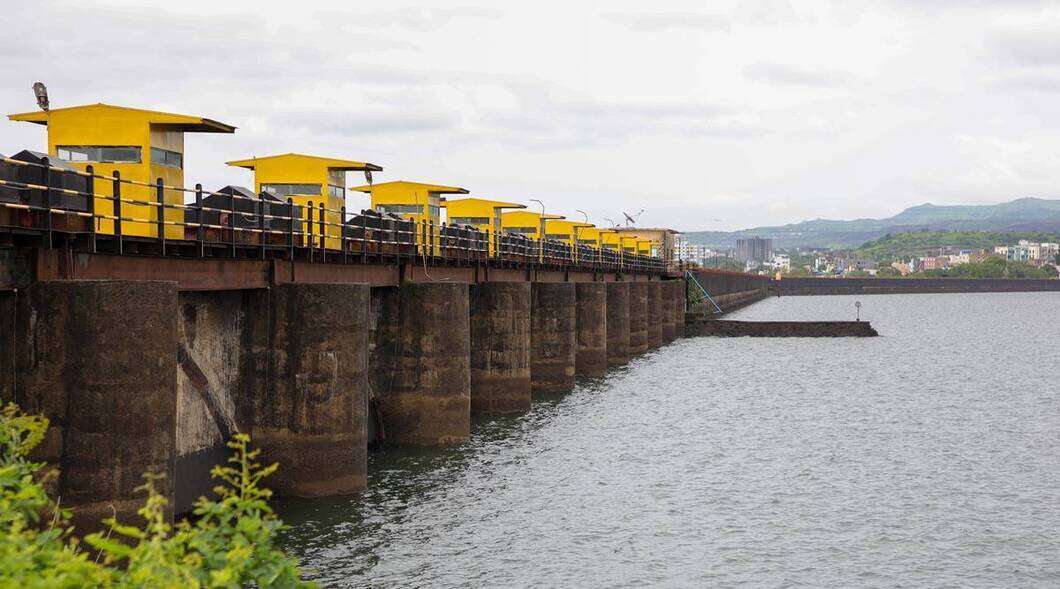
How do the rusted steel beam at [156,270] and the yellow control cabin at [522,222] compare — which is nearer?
the rusted steel beam at [156,270]

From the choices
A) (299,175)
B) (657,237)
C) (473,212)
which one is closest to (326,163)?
(299,175)

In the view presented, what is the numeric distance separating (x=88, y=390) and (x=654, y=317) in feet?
229

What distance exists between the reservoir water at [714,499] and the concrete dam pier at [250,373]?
139 centimetres

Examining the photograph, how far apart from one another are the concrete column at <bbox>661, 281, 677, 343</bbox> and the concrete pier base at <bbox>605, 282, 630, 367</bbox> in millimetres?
20204

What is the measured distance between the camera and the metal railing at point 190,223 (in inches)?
679

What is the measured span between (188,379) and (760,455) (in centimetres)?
2056

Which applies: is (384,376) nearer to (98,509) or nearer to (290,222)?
(290,222)

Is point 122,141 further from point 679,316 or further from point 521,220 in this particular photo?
point 679,316

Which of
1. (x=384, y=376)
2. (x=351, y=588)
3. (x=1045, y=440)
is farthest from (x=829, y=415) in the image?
(x=351, y=588)

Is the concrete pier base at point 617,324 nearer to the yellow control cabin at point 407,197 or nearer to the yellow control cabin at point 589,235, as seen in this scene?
the yellow control cabin at point 407,197

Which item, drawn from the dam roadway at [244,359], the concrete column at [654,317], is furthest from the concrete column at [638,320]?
the dam roadway at [244,359]

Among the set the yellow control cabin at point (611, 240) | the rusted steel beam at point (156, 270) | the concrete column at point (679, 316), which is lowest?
the concrete column at point (679, 316)

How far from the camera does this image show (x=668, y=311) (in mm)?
91562

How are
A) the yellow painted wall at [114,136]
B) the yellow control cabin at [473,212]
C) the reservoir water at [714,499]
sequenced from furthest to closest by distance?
the yellow control cabin at [473,212] < the yellow painted wall at [114,136] < the reservoir water at [714,499]
